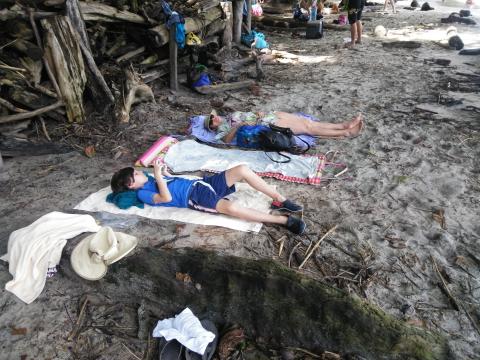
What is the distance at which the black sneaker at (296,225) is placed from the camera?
3516 millimetres

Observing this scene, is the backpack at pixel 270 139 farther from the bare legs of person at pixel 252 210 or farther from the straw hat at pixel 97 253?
the straw hat at pixel 97 253

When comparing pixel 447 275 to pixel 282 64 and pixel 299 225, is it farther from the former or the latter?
pixel 282 64

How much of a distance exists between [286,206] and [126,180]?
1723 millimetres

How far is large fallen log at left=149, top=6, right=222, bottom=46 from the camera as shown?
6.91 metres

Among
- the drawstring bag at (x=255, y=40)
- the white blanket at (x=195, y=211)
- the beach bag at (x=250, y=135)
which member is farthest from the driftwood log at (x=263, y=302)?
the drawstring bag at (x=255, y=40)

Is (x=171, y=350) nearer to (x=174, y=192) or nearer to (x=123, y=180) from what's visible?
(x=174, y=192)

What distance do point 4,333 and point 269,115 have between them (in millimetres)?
4138

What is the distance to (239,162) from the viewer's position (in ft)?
16.0

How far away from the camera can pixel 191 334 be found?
2.78 meters

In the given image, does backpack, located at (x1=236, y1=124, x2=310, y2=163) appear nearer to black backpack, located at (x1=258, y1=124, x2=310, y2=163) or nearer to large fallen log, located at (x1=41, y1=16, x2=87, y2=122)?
black backpack, located at (x1=258, y1=124, x2=310, y2=163)

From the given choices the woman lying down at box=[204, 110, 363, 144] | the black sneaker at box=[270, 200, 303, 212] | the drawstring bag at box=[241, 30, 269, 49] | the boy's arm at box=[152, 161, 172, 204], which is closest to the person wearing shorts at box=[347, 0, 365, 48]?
the drawstring bag at box=[241, 30, 269, 49]

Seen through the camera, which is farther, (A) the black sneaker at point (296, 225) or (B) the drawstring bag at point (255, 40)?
(B) the drawstring bag at point (255, 40)

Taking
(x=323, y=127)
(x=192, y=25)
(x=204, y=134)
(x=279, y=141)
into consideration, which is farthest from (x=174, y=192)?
Answer: (x=192, y=25)

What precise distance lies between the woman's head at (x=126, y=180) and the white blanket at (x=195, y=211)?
0.26m
